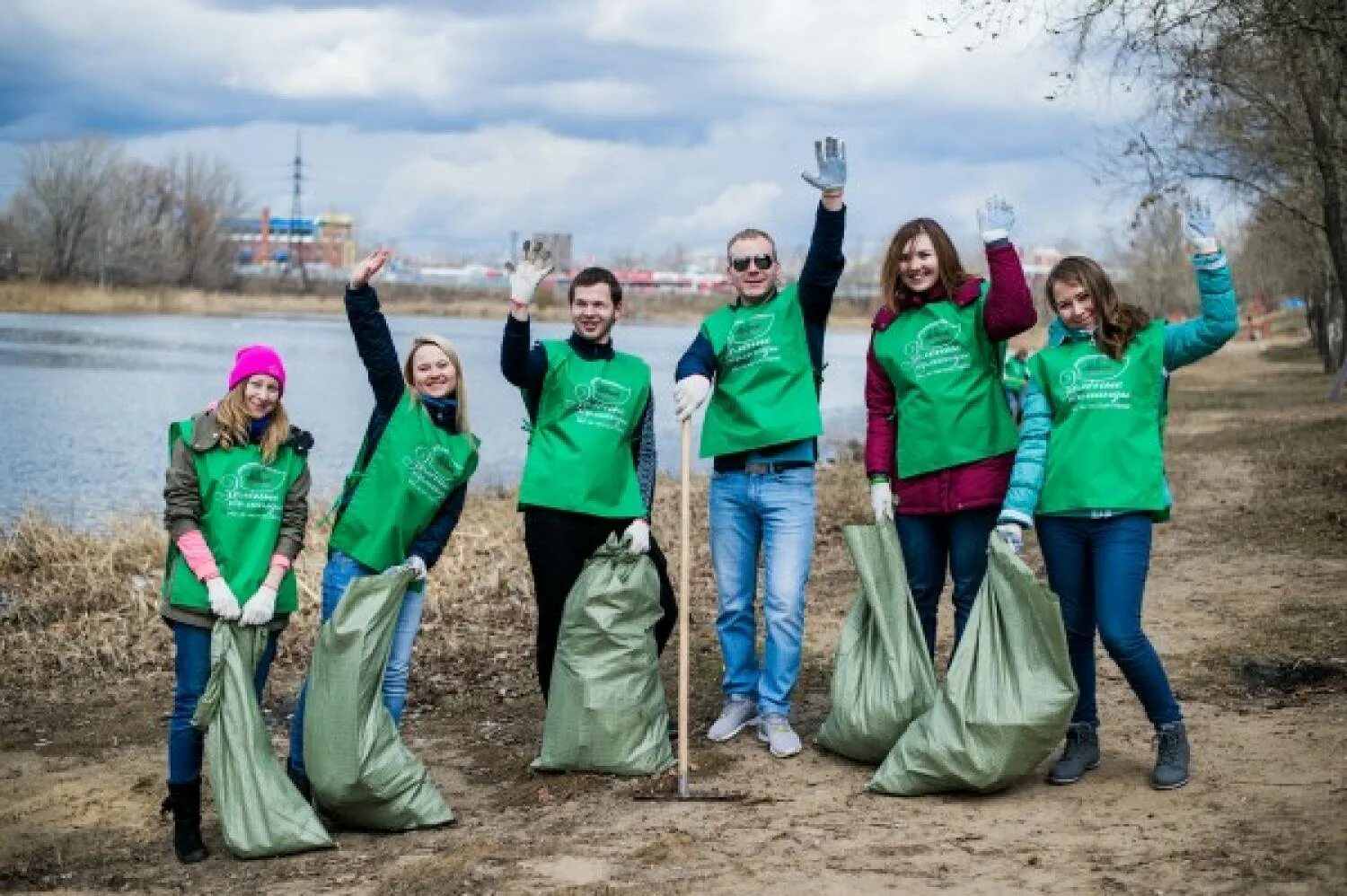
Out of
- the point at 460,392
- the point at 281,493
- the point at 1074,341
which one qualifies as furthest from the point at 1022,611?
the point at 281,493

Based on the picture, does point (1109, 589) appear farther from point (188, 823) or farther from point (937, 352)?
point (188, 823)

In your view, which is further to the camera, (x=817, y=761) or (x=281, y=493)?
(x=817, y=761)

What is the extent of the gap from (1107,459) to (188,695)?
3.16 m

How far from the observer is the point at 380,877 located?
197 inches

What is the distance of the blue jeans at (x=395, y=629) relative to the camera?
5.70m

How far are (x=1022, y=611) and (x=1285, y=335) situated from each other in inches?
3234

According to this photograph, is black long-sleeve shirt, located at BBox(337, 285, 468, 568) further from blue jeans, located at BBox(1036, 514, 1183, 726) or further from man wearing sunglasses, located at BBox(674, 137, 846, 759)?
blue jeans, located at BBox(1036, 514, 1183, 726)

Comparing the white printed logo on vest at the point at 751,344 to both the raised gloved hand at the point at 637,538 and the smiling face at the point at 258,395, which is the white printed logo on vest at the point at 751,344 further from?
the smiling face at the point at 258,395

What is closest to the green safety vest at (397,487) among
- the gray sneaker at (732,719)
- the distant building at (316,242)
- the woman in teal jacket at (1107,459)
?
the gray sneaker at (732,719)

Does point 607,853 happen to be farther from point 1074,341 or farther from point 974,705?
point 1074,341

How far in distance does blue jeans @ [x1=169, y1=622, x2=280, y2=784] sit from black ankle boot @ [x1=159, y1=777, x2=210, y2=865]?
0.03 meters

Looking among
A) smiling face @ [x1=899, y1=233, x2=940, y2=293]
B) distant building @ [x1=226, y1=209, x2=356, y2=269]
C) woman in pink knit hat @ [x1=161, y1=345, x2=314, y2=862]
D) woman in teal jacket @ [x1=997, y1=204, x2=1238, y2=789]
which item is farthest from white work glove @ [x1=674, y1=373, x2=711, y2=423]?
distant building @ [x1=226, y1=209, x2=356, y2=269]

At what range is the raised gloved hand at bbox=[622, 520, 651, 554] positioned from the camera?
236 inches

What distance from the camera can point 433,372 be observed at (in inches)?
227
